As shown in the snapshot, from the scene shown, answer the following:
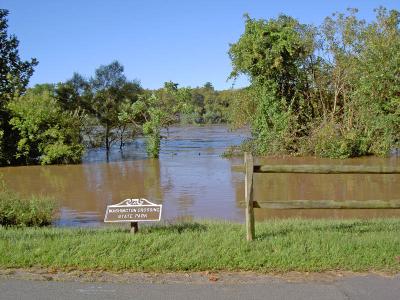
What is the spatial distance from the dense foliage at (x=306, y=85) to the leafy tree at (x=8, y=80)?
42.8 feet

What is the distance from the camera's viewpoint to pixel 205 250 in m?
7.22

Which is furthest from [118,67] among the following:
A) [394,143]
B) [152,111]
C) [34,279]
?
[34,279]

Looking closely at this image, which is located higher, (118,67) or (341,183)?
(118,67)

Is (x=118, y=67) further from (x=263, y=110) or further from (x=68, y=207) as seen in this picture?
(x=68, y=207)

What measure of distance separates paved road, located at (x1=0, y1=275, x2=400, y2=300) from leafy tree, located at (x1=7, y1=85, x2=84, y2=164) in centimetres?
2242

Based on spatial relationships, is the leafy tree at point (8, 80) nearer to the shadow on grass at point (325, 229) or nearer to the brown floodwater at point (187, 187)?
the brown floodwater at point (187, 187)

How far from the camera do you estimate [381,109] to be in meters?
19.5

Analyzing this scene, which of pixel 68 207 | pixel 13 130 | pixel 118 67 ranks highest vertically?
pixel 118 67

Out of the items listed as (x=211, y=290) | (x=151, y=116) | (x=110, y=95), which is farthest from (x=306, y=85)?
(x=211, y=290)

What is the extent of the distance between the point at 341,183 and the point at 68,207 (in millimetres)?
10121

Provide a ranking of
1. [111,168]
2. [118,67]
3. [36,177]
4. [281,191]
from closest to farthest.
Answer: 1. [281,191]
2. [36,177]
3. [111,168]
4. [118,67]

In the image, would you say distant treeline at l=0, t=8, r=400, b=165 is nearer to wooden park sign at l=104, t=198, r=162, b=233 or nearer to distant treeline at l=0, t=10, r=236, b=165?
distant treeline at l=0, t=10, r=236, b=165

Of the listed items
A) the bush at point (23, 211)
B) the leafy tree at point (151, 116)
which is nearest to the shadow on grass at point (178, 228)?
the bush at point (23, 211)

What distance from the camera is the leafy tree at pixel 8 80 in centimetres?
2784
